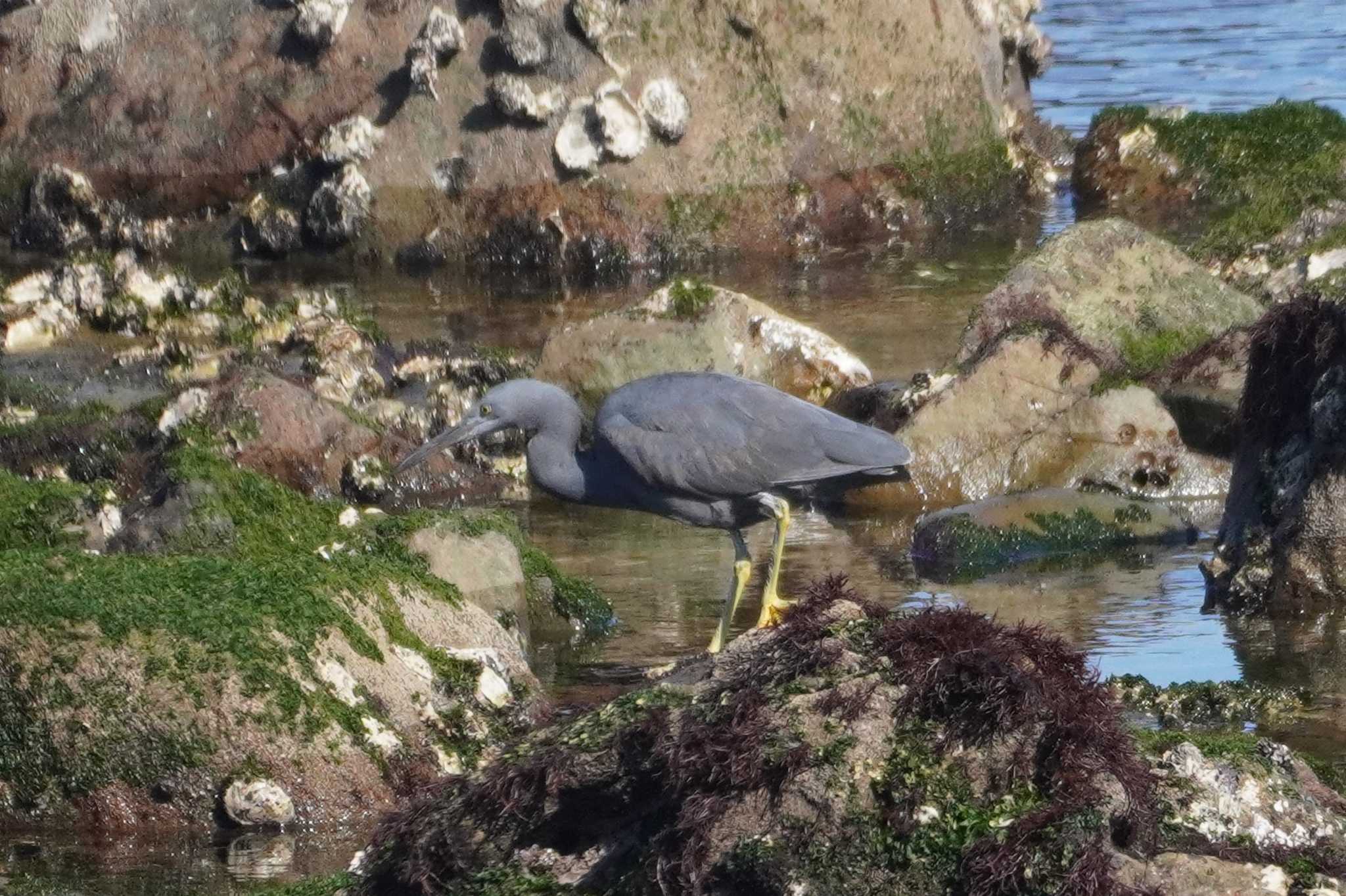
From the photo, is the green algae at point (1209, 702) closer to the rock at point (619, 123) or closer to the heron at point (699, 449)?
the heron at point (699, 449)

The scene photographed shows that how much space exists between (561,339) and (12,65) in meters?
8.46

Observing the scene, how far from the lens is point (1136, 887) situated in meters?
4.05

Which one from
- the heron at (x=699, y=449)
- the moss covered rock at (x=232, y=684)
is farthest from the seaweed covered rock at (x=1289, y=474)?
the moss covered rock at (x=232, y=684)

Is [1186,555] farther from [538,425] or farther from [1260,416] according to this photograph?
[538,425]

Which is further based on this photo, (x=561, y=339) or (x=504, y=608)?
(x=561, y=339)

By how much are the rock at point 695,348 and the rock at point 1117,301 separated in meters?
0.94

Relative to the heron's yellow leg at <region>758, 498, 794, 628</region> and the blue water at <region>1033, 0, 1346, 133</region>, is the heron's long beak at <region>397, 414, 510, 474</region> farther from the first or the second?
the blue water at <region>1033, 0, 1346, 133</region>

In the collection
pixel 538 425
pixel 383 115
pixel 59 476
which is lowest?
pixel 59 476

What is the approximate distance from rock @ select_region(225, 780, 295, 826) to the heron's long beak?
261 cm

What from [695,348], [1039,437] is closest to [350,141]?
[695,348]

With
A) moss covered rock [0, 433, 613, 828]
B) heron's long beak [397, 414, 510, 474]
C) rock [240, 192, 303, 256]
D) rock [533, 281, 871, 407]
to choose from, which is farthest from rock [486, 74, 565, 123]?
moss covered rock [0, 433, 613, 828]

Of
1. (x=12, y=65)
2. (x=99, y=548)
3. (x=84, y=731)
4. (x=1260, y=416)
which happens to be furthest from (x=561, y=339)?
(x=12, y=65)

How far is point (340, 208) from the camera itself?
16984 mm

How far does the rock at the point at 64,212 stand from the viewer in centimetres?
1769
